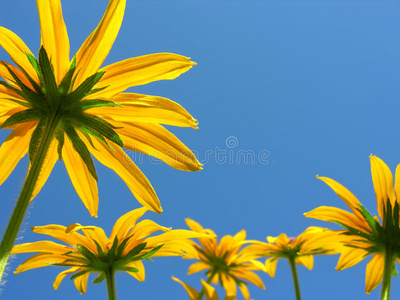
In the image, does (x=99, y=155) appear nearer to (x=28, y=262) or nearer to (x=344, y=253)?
(x=28, y=262)

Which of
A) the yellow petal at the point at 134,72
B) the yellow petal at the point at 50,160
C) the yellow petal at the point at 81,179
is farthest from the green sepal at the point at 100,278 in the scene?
the yellow petal at the point at 134,72

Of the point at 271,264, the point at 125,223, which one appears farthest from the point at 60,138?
the point at 271,264

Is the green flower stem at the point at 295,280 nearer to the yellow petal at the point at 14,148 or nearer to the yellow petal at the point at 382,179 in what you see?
the yellow petal at the point at 382,179

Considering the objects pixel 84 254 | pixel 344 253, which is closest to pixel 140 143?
pixel 84 254

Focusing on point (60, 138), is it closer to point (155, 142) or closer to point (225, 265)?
point (155, 142)

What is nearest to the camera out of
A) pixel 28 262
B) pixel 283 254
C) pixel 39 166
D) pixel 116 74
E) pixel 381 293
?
pixel 39 166

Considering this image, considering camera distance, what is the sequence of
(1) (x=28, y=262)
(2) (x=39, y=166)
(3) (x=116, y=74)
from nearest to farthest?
(2) (x=39, y=166) → (3) (x=116, y=74) → (1) (x=28, y=262)
